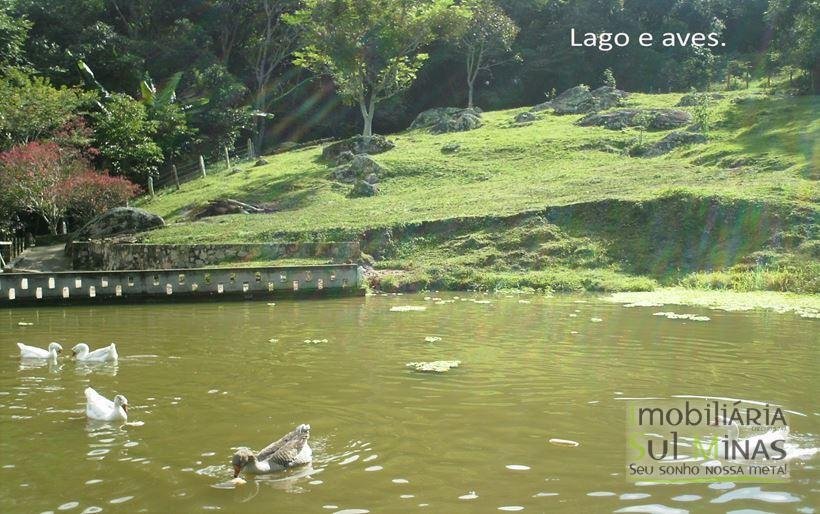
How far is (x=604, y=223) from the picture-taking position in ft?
85.5

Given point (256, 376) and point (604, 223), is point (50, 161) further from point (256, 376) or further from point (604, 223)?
point (256, 376)

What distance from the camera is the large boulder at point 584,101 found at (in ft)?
149

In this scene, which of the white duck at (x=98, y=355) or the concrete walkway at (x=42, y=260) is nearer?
the white duck at (x=98, y=355)

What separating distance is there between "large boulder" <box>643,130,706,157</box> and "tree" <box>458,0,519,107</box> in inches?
696

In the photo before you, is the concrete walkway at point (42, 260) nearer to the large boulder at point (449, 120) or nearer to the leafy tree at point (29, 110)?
the leafy tree at point (29, 110)

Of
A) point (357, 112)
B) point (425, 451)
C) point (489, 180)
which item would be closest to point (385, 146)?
point (489, 180)

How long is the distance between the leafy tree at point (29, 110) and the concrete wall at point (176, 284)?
17.6 meters

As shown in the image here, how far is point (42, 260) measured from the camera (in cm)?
2834

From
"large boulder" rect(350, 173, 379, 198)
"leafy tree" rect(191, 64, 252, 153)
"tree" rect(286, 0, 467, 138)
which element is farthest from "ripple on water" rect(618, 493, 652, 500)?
"leafy tree" rect(191, 64, 252, 153)

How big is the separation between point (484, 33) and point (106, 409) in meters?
46.8

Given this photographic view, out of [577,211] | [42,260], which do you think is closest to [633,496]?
[577,211]

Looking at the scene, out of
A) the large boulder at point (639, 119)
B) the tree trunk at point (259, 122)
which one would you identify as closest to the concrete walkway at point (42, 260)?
the tree trunk at point (259, 122)

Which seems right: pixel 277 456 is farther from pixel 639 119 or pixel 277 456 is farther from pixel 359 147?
pixel 639 119

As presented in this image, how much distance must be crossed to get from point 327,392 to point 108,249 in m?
19.1
